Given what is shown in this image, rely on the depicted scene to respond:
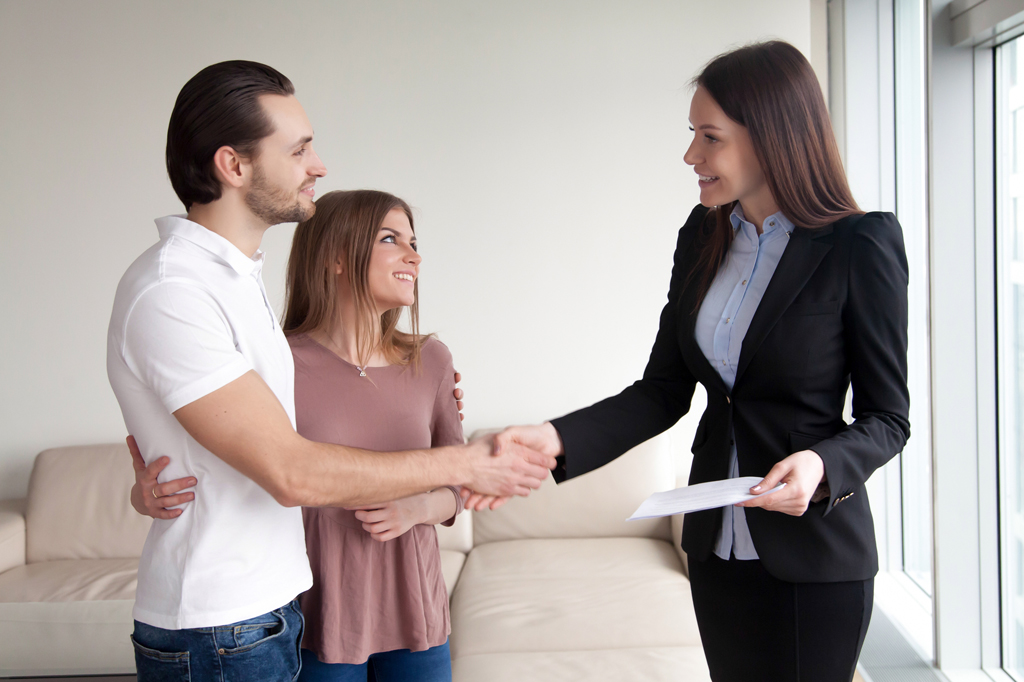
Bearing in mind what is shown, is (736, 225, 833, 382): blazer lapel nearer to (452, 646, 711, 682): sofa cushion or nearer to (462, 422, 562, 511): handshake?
(462, 422, 562, 511): handshake

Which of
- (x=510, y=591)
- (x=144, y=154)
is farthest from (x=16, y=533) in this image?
(x=510, y=591)

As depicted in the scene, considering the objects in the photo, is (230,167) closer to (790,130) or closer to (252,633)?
(252,633)

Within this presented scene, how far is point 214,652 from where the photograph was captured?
1067 mm

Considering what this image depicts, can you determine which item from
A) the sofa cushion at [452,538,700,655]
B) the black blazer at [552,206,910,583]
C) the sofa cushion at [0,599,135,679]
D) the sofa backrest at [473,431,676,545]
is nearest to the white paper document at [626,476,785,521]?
the black blazer at [552,206,910,583]

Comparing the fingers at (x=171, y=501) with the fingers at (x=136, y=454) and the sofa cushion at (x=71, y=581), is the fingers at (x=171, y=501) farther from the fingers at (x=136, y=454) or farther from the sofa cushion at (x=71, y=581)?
the sofa cushion at (x=71, y=581)

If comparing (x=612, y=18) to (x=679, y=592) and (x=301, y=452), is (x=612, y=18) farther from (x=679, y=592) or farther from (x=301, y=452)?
(x=301, y=452)

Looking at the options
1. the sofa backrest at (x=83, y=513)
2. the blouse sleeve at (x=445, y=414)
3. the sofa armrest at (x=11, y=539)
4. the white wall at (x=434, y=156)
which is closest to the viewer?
the blouse sleeve at (x=445, y=414)

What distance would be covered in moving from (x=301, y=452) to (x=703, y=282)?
801 millimetres

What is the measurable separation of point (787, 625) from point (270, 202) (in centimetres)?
114

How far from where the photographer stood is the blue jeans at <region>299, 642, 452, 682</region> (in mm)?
1404

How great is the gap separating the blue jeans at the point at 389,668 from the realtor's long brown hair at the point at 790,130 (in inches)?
43.9

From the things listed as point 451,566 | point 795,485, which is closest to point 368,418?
point 795,485

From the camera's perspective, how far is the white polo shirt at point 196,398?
102 cm

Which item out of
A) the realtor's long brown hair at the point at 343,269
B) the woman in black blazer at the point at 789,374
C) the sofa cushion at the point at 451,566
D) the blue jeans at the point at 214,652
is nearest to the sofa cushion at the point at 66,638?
the sofa cushion at the point at 451,566
